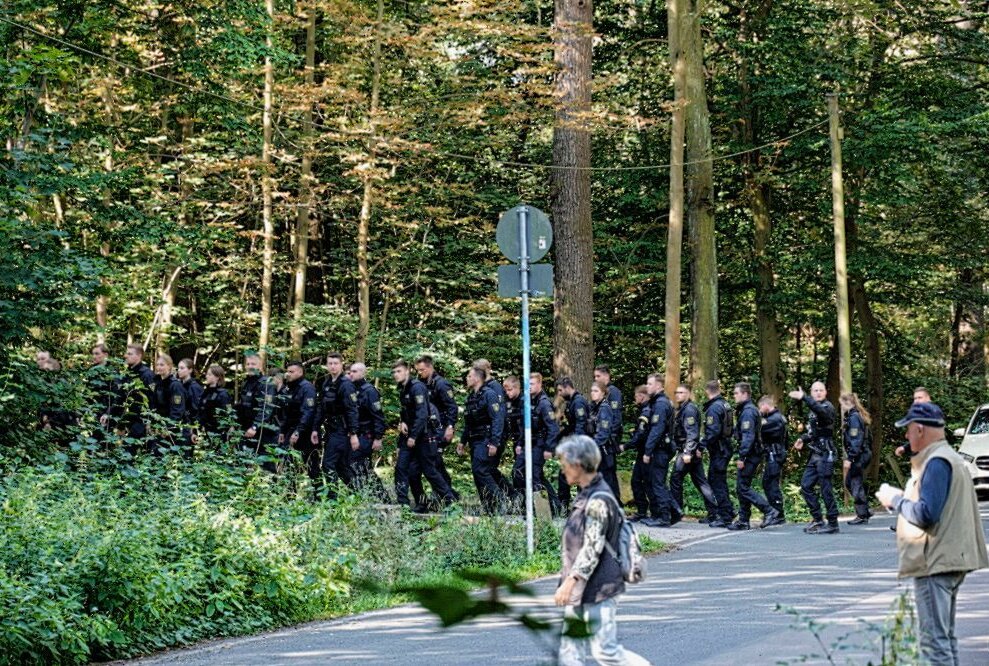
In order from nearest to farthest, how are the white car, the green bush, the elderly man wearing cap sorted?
the elderly man wearing cap → the green bush → the white car

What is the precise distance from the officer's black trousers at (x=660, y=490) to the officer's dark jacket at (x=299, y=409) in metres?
4.83

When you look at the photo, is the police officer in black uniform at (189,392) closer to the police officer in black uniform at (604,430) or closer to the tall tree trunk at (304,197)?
the police officer in black uniform at (604,430)

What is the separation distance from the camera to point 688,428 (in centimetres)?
1855

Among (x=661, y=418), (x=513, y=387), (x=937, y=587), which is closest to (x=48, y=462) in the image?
(x=513, y=387)

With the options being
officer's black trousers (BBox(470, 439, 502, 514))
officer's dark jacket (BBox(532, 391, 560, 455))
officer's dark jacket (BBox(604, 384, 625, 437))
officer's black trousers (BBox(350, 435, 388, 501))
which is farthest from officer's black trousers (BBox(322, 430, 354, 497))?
officer's dark jacket (BBox(604, 384, 625, 437))

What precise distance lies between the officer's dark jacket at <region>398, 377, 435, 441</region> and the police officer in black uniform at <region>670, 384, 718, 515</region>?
3.68 meters

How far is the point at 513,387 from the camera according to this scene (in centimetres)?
1808

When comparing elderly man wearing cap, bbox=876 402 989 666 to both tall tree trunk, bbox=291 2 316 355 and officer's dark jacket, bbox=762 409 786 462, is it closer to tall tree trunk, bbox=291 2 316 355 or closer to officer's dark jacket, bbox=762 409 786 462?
officer's dark jacket, bbox=762 409 786 462

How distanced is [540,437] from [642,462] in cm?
178

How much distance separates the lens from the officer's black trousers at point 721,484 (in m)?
18.5

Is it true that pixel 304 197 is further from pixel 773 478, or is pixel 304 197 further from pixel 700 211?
pixel 773 478

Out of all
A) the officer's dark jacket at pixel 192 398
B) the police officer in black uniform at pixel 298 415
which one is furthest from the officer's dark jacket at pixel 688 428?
the officer's dark jacket at pixel 192 398

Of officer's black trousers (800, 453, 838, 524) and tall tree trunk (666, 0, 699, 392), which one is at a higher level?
tall tree trunk (666, 0, 699, 392)

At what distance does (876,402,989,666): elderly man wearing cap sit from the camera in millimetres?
6508
